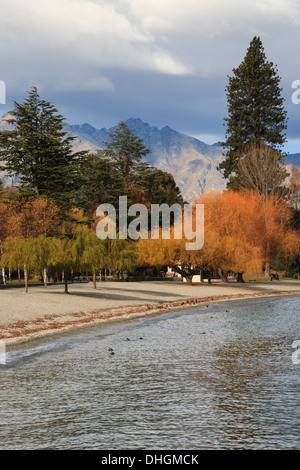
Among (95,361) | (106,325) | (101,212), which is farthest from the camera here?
(101,212)

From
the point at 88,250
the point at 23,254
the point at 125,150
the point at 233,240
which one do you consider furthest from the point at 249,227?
the point at 23,254

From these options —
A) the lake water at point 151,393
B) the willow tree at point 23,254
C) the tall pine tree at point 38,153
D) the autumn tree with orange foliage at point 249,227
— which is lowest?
the lake water at point 151,393

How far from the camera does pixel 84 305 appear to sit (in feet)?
120

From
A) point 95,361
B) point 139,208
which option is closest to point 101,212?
point 139,208

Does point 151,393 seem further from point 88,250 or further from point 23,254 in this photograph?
point 88,250

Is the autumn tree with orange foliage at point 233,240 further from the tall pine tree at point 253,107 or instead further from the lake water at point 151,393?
the lake water at point 151,393

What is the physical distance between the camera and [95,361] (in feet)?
57.9

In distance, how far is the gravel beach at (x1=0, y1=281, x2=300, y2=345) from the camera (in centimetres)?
2611

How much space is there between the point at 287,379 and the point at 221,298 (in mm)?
37581

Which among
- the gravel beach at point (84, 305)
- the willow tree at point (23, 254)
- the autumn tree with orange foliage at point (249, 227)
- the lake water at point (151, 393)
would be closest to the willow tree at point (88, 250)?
the gravel beach at point (84, 305)

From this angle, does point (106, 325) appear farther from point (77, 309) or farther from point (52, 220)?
point (52, 220)

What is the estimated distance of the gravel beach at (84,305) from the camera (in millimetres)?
26109

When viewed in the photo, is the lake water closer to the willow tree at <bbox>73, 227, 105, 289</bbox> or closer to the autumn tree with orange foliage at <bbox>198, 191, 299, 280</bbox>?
the willow tree at <bbox>73, 227, 105, 289</bbox>

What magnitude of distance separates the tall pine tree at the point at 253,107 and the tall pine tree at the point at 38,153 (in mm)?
30993
